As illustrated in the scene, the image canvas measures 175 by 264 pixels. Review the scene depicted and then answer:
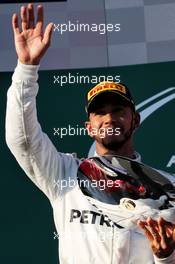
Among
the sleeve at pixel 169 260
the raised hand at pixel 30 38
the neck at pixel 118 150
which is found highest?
the raised hand at pixel 30 38

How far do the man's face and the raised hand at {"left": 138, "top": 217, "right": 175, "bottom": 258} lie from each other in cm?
24

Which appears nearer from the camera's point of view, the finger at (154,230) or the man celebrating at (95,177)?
the finger at (154,230)

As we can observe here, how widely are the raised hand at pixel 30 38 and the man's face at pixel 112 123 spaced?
0.63ft

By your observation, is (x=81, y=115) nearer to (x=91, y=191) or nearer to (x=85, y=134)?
(x=85, y=134)

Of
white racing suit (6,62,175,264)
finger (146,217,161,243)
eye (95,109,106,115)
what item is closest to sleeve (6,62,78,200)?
white racing suit (6,62,175,264)

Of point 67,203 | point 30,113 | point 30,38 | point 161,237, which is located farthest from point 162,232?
point 30,38

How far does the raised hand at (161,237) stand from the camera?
1145mm

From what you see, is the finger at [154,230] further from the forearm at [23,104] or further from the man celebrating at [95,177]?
the forearm at [23,104]

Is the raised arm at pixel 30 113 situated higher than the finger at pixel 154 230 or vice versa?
the raised arm at pixel 30 113

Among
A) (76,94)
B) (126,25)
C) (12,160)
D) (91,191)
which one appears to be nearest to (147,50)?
(126,25)

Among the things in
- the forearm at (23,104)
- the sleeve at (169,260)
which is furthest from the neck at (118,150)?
the sleeve at (169,260)

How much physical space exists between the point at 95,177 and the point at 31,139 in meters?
0.21

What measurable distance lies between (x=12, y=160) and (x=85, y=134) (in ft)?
0.93

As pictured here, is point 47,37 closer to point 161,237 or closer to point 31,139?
point 31,139
